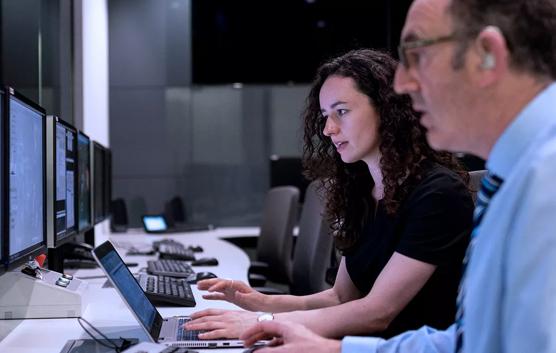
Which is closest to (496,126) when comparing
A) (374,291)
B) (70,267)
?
(374,291)

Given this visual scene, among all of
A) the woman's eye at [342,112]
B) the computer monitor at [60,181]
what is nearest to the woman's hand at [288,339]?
the woman's eye at [342,112]

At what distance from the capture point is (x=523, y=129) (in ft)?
2.50

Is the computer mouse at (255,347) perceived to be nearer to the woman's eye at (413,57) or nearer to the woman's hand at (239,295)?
the woman's hand at (239,295)

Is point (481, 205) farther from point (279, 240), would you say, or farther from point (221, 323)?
point (279, 240)

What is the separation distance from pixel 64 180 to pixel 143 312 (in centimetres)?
83

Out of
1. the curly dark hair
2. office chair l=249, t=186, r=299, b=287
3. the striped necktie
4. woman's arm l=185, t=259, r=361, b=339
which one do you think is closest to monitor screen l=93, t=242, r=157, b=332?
woman's arm l=185, t=259, r=361, b=339

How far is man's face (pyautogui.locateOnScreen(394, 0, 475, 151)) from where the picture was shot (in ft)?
2.78

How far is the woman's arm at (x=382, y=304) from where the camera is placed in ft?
4.54

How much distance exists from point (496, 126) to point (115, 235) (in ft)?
12.4

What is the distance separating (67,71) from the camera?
381 cm

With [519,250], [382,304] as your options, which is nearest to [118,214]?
[382,304]

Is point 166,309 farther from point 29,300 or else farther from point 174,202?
point 174,202

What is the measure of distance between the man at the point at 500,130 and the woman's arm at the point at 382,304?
1.53 ft

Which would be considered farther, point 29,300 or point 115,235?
point 115,235
